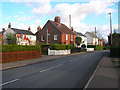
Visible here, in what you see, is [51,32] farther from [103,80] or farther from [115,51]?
[103,80]

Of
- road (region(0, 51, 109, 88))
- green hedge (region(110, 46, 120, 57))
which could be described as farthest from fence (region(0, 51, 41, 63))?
green hedge (region(110, 46, 120, 57))

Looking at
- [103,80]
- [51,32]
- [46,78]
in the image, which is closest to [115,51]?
[103,80]

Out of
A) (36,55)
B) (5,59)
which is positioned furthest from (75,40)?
(5,59)

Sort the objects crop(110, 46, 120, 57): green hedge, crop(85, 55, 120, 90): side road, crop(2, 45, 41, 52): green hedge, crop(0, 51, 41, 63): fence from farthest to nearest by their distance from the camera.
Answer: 1. crop(110, 46, 120, 57): green hedge
2. crop(2, 45, 41, 52): green hedge
3. crop(0, 51, 41, 63): fence
4. crop(85, 55, 120, 90): side road

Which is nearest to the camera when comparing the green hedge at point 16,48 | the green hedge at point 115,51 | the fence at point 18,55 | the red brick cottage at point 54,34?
the fence at point 18,55

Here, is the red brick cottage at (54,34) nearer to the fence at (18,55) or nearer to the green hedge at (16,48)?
the fence at (18,55)

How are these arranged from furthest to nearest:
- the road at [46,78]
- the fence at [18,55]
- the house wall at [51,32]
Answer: the house wall at [51,32]
the fence at [18,55]
the road at [46,78]

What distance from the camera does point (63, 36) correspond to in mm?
41625

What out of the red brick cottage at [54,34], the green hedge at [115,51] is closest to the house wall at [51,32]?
the red brick cottage at [54,34]

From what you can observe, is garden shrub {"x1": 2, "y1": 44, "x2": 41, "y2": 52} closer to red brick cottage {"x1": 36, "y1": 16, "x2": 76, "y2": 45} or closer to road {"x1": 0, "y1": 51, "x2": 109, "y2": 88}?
road {"x1": 0, "y1": 51, "x2": 109, "y2": 88}

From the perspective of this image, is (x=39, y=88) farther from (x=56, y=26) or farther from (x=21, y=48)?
(x=56, y=26)

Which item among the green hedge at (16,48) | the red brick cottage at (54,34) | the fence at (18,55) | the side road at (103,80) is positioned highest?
the red brick cottage at (54,34)

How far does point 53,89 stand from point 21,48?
1464 centimetres

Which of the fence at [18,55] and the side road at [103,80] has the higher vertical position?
the fence at [18,55]
